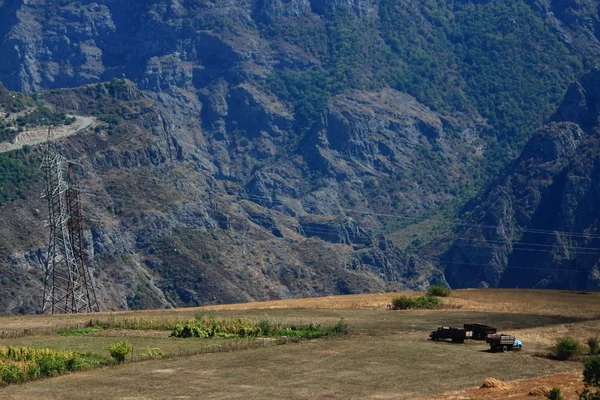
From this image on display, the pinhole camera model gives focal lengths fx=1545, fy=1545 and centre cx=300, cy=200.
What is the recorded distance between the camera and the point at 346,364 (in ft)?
329

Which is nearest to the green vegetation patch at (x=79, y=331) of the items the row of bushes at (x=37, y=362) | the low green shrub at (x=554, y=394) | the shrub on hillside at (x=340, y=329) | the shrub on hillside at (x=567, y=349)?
the row of bushes at (x=37, y=362)

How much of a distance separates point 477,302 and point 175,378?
54.2 m

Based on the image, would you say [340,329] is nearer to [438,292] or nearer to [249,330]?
[249,330]

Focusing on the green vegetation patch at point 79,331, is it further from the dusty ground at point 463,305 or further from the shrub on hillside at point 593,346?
the shrub on hillside at point 593,346

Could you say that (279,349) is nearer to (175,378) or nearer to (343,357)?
(343,357)

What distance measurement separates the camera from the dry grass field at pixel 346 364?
91.2 metres

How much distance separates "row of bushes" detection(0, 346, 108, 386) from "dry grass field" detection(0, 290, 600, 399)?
3.56 ft

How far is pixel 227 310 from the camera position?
143125mm

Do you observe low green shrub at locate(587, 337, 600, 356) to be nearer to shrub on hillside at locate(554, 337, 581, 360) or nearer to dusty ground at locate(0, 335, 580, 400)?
shrub on hillside at locate(554, 337, 581, 360)

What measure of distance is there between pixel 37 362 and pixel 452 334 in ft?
99.7

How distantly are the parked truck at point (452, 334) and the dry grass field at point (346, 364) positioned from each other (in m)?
1.12

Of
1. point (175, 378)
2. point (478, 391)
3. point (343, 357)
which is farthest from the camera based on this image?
point (343, 357)

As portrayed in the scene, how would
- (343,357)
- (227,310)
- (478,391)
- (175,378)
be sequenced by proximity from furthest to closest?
1. (227,310)
2. (343,357)
3. (175,378)
4. (478,391)

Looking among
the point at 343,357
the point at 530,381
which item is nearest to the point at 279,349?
the point at 343,357
